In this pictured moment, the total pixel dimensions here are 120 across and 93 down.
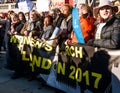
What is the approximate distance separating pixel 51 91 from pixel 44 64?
614 millimetres

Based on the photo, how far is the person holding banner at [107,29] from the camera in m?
5.47

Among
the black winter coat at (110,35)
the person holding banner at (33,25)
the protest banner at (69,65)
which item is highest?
the black winter coat at (110,35)

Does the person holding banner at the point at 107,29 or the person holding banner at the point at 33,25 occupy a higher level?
the person holding banner at the point at 107,29

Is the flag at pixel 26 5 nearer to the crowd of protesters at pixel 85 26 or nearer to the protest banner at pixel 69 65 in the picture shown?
the crowd of protesters at pixel 85 26

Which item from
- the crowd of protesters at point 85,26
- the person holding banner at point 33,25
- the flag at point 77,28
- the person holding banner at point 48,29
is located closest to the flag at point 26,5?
the crowd of protesters at point 85,26

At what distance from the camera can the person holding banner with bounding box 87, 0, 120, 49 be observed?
5.47 meters

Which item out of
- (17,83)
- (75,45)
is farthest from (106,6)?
(17,83)

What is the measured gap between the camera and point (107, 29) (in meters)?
5.70

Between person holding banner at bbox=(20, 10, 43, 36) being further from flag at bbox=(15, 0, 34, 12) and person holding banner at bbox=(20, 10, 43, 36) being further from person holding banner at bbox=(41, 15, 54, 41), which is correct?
flag at bbox=(15, 0, 34, 12)

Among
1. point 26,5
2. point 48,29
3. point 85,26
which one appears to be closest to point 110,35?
point 85,26

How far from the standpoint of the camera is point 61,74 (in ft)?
22.3

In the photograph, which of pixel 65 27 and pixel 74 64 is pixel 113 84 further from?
pixel 65 27

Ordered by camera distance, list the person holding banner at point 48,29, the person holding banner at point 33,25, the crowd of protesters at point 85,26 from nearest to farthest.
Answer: the crowd of protesters at point 85,26, the person holding banner at point 48,29, the person holding banner at point 33,25

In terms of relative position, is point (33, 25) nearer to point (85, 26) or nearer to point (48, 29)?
point (48, 29)
